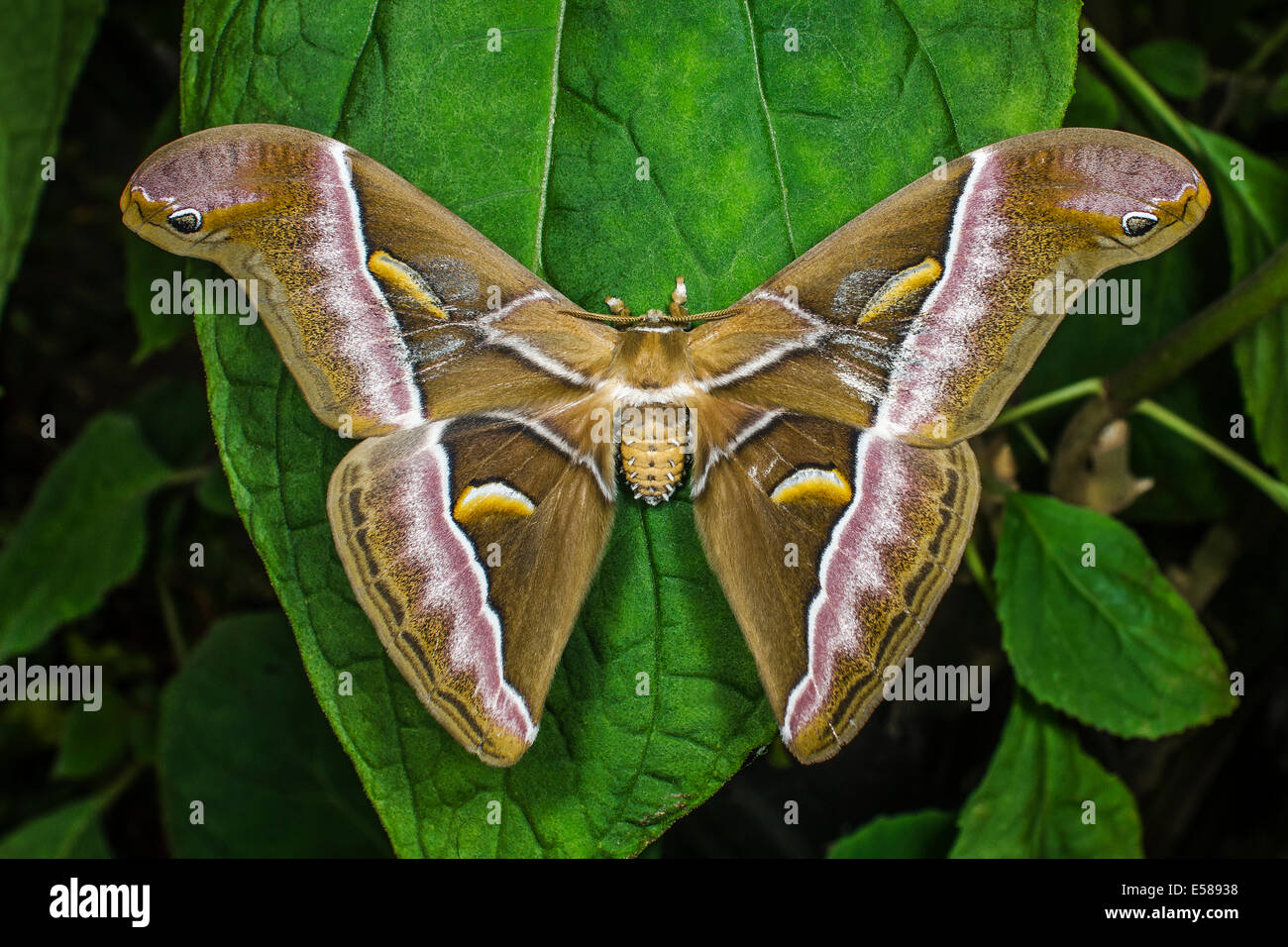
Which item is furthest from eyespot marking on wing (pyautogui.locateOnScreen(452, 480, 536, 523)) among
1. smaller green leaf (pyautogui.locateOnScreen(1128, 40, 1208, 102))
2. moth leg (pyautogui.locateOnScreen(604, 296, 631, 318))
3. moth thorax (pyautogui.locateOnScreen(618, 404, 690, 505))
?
smaller green leaf (pyautogui.locateOnScreen(1128, 40, 1208, 102))

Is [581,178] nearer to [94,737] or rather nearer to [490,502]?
[490,502]

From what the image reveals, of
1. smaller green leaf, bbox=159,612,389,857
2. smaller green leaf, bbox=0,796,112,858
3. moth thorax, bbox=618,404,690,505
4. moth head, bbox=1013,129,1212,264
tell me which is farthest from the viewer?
→ smaller green leaf, bbox=0,796,112,858

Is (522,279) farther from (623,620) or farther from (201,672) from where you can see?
(201,672)

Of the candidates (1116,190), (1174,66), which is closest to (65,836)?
(1116,190)

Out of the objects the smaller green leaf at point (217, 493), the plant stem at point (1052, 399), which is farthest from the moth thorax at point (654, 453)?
the smaller green leaf at point (217, 493)

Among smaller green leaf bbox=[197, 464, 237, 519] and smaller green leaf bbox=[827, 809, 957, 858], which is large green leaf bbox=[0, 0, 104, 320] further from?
smaller green leaf bbox=[827, 809, 957, 858]

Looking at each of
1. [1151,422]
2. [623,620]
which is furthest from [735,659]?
[1151,422]
